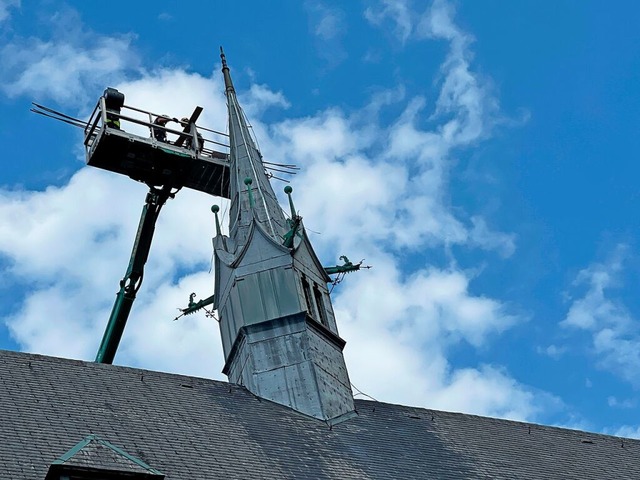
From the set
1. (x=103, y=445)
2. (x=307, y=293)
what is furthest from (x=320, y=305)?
(x=103, y=445)

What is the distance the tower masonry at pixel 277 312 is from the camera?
2942cm

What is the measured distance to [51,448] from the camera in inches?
846

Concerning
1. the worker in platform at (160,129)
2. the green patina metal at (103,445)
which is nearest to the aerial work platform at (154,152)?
the worker in platform at (160,129)

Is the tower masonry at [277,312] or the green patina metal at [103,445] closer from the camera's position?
the green patina metal at [103,445]

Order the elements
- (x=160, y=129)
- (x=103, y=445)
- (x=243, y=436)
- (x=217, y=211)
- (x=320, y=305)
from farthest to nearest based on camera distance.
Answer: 1. (x=160, y=129)
2. (x=217, y=211)
3. (x=320, y=305)
4. (x=243, y=436)
5. (x=103, y=445)

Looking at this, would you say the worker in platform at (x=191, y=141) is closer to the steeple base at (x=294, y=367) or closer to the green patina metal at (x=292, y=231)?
the green patina metal at (x=292, y=231)

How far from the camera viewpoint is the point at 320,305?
32.7m

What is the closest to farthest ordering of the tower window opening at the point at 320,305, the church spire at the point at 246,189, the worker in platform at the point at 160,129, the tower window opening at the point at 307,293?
the tower window opening at the point at 307,293 < the tower window opening at the point at 320,305 < the church spire at the point at 246,189 < the worker in platform at the point at 160,129

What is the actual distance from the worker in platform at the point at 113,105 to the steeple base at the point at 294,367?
9.19m

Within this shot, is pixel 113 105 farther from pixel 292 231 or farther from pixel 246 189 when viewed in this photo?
pixel 292 231

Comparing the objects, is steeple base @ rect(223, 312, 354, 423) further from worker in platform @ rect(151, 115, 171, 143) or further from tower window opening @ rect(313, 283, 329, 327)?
worker in platform @ rect(151, 115, 171, 143)

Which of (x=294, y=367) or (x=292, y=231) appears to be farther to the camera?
(x=292, y=231)

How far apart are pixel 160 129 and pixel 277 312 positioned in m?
9.12

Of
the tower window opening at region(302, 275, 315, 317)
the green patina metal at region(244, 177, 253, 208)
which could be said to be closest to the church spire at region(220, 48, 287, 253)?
the green patina metal at region(244, 177, 253, 208)
